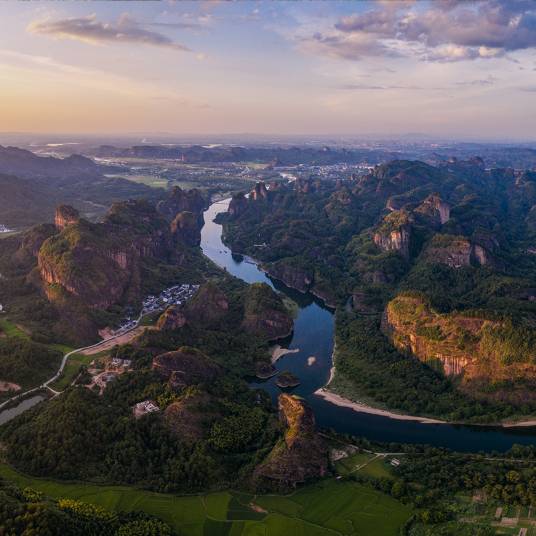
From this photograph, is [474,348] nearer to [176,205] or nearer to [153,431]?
[153,431]

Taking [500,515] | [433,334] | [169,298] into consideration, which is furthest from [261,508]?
Result: [169,298]

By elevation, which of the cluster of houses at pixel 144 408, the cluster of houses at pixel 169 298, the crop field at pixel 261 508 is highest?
the cluster of houses at pixel 169 298

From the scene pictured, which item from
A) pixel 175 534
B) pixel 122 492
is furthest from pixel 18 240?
pixel 175 534

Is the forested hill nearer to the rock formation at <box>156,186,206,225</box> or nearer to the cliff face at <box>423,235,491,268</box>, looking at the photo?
the cliff face at <box>423,235,491,268</box>

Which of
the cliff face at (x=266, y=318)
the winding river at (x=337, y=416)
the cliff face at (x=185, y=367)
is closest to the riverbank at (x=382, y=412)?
the winding river at (x=337, y=416)

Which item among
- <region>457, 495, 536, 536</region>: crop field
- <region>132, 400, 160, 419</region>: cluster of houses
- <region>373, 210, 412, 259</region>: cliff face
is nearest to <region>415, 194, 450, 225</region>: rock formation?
<region>373, 210, 412, 259</region>: cliff face

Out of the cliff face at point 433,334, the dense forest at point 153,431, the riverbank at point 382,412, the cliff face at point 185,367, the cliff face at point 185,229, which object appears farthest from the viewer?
the cliff face at point 185,229

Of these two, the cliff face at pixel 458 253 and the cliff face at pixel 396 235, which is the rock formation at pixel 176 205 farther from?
the cliff face at pixel 458 253
